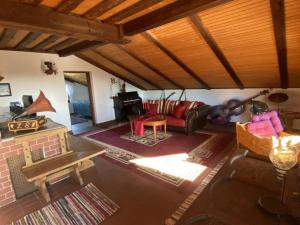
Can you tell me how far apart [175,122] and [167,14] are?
110 inches

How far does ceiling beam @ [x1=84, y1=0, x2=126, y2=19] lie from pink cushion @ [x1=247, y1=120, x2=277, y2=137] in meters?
2.46

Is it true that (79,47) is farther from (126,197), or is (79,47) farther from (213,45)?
(126,197)

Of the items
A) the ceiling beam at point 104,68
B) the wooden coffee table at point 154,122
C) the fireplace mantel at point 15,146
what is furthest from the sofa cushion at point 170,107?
the fireplace mantel at point 15,146

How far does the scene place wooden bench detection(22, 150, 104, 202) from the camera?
88.9 inches

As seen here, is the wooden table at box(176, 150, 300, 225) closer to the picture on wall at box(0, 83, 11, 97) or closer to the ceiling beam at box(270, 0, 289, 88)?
the ceiling beam at box(270, 0, 289, 88)

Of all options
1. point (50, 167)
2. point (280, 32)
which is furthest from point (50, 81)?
point (280, 32)

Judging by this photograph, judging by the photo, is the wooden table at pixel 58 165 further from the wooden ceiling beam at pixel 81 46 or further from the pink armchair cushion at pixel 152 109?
the pink armchair cushion at pixel 152 109

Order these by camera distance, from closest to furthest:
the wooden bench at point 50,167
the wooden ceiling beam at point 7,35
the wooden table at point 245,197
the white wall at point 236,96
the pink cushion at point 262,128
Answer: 1. the wooden table at point 245,197
2. the wooden bench at point 50,167
3. the pink cushion at point 262,128
4. the wooden ceiling beam at point 7,35
5. the white wall at point 236,96

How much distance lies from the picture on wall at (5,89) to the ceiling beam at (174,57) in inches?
140

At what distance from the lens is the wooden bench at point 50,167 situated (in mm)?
2258

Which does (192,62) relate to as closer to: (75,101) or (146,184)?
(146,184)

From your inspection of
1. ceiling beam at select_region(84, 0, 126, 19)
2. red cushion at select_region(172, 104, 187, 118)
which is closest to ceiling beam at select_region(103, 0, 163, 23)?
ceiling beam at select_region(84, 0, 126, 19)

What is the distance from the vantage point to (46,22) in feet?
7.97

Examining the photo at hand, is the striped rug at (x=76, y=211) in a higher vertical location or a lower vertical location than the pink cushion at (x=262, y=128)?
lower
